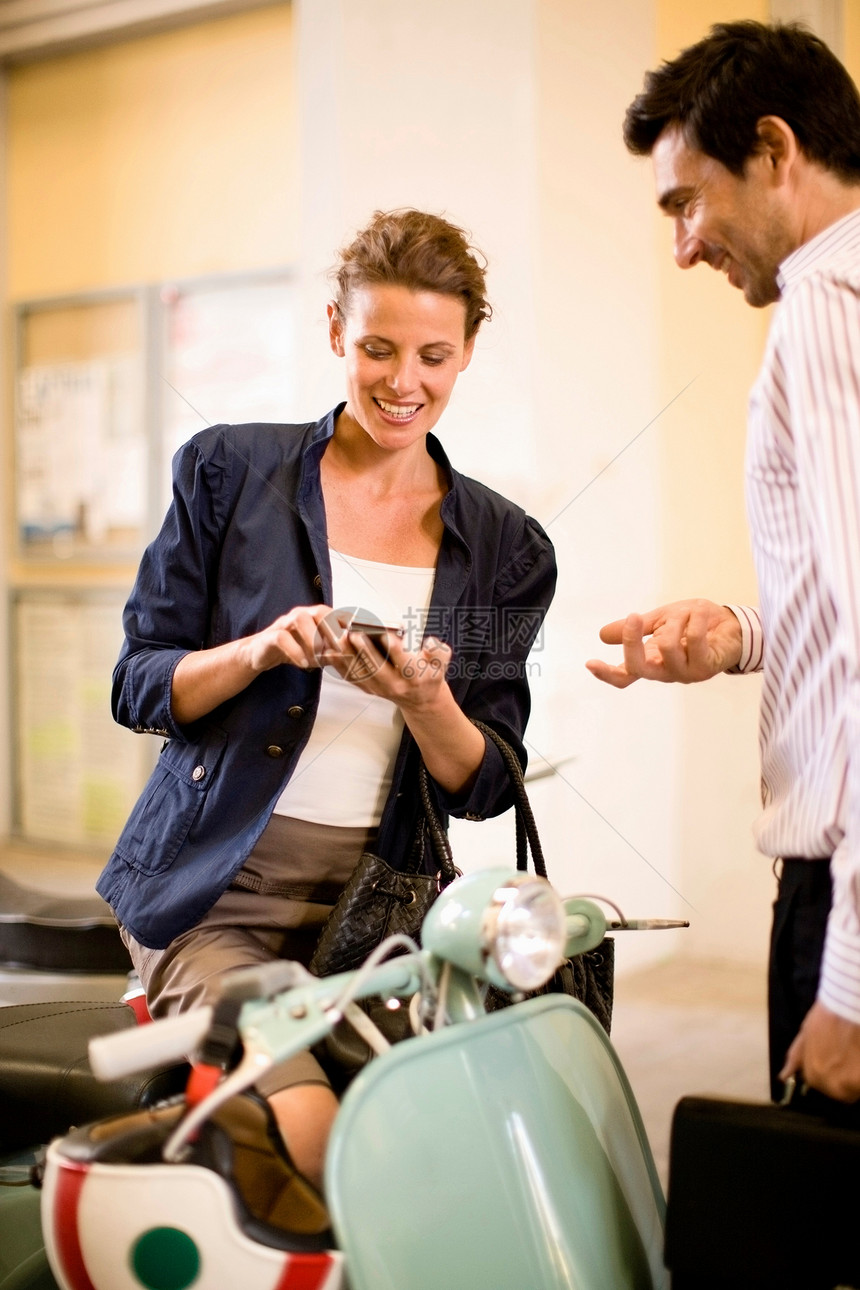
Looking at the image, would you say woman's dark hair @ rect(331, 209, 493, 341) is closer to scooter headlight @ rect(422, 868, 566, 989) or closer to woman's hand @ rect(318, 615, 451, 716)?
woman's hand @ rect(318, 615, 451, 716)

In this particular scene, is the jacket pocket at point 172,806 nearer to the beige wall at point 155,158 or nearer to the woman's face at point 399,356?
the woman's face at point 399,356

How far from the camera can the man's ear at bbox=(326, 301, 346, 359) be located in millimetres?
1386

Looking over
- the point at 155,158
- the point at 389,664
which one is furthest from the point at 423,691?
the point at 155,158

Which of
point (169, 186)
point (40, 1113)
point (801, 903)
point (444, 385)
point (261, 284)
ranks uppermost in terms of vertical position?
point (169, 186)

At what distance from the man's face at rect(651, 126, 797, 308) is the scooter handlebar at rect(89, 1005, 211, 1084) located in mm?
760

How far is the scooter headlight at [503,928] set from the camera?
0.93 metres

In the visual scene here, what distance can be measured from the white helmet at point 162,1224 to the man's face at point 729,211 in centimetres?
83

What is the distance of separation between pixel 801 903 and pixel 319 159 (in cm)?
140

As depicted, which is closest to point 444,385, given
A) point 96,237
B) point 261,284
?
point 261,284

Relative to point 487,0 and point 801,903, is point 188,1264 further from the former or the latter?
point 487,0

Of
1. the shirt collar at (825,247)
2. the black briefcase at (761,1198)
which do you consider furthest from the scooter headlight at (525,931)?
the shirt collar at (825,247)

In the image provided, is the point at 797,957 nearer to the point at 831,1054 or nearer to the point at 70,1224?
the point at 831,1054

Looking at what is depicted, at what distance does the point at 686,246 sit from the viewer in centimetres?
112

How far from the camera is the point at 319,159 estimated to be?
6.20 ft
